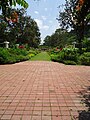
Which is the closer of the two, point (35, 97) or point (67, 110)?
point (67, 110)

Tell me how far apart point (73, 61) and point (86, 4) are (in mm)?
16989

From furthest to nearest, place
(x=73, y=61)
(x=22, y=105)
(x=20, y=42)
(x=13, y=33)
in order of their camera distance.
Answer: (x=20, y=42) → (x=13, y=33) → (x=73, y=61) → (x=22, y=105)

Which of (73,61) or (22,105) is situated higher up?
(22,105)

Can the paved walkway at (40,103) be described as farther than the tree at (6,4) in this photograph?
Yes

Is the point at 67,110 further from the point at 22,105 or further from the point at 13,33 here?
the point at 13,33

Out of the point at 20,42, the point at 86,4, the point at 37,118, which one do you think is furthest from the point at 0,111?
the point at 20,42

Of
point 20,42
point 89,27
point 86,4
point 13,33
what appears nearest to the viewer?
point 86,4

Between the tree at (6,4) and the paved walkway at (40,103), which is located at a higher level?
the tree at (6,4)

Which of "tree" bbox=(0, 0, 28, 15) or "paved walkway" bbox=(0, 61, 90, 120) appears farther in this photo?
"paved walkway" bbox=(0, 61, 90, 120)

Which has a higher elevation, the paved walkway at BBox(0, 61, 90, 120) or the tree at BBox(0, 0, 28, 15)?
the tree at BBox(0, 0, 28, 15)

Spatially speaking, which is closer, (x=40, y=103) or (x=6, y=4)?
(x=6, y=4)

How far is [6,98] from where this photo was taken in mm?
6078

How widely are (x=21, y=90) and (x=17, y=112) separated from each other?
7.92ft

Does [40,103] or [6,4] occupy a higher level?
[6,4]
